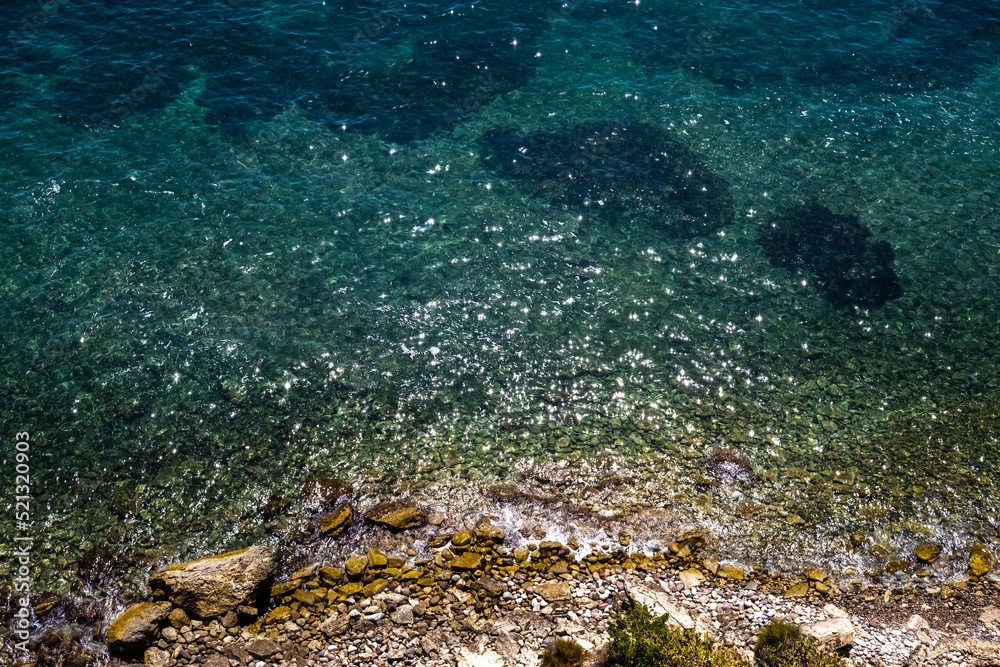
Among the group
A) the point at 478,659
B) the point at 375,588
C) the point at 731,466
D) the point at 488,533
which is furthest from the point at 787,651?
the point at 375,588

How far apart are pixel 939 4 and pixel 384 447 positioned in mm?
52348

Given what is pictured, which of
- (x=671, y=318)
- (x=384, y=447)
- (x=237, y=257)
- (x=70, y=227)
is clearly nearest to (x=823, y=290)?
(x=671, y=318)

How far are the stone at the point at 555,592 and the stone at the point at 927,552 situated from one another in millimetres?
12185

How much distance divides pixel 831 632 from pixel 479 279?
789 inches

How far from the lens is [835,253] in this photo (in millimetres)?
34750

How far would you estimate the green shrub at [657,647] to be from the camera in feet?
64.2

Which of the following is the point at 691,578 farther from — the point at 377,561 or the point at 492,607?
the point at 377,561

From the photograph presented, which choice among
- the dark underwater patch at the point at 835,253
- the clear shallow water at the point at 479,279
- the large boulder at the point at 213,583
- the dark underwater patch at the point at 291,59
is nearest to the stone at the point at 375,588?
the large boulder at the point at 213,583

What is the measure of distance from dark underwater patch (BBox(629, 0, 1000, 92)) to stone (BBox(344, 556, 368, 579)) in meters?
36.8

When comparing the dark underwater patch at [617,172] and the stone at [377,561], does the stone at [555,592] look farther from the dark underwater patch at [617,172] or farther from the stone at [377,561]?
the dark underwater patch at [617,172]

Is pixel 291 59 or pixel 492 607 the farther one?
pixel 291 59

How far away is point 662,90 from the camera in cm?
4391

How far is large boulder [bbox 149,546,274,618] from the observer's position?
21.5 metres

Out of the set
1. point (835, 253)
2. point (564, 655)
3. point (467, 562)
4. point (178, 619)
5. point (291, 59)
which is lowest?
point (178, 619)
